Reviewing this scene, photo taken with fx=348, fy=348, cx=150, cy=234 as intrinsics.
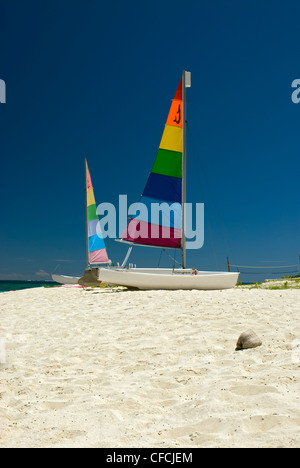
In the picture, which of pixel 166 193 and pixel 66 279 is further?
pixel 66 279

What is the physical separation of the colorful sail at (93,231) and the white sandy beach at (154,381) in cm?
1818

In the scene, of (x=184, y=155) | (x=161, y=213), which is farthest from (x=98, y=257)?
(x=184, y=155)

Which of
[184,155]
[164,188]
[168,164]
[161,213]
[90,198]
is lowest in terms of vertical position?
[161,213]

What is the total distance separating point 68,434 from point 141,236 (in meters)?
12.5

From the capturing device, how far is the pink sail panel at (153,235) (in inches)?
604

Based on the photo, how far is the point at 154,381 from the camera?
4043 millimetres

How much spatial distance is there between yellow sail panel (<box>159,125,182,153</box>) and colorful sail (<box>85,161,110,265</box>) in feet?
37.4

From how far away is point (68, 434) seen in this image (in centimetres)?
298

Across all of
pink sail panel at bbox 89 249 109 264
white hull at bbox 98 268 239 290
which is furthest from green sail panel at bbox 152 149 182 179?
pink sail panel at bbox 89 249 109 264

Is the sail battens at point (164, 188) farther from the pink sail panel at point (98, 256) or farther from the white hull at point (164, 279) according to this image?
the pink sail panel at point (98, 256)

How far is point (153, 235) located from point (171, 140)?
14.7 ft

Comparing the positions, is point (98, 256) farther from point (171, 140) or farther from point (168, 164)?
point (171, 140)

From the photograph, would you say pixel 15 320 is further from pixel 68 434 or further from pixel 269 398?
pixel 269 398
